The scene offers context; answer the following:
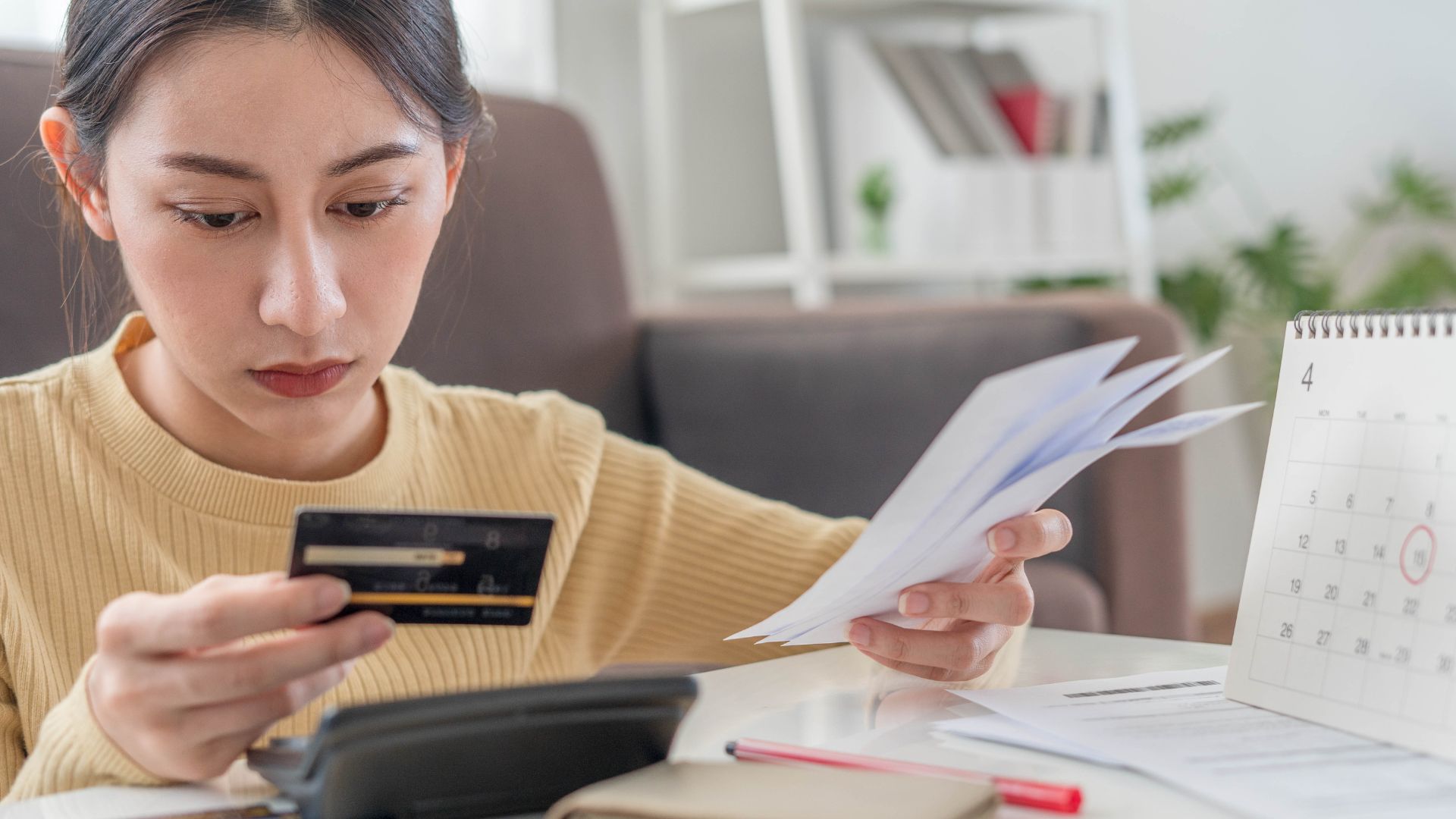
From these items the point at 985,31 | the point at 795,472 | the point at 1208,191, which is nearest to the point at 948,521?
the point at 795,472

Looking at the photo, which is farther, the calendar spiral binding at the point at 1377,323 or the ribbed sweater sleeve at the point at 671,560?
the ribbed sweater sleeve at the point at 671,560

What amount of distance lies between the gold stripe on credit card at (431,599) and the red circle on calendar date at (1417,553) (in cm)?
34

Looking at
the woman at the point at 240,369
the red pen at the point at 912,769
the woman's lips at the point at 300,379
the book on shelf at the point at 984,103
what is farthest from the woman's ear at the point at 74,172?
the book on shelf at the point at 984,103

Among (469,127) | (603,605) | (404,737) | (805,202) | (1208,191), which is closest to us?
(404,737)

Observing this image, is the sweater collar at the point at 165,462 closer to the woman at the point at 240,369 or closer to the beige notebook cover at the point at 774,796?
the woman at the point at 240,369

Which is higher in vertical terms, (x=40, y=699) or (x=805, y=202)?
(x=805, y=202)

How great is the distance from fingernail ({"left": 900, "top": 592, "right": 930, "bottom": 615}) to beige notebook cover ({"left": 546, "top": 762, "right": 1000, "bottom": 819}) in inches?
6.9

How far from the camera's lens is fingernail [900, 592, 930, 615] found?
63 centimetres

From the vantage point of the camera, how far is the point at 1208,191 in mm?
2932

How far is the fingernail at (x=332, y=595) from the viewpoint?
437 mm

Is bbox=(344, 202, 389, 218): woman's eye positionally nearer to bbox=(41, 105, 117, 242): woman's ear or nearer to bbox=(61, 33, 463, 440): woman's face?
bbox=(61, 33, 463, 440): woman's face

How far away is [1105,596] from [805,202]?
884 millimetres

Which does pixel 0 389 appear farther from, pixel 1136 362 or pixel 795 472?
pixel 1136 362

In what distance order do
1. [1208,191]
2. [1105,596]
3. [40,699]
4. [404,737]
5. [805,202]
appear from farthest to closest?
[1208,191]
[805,202]
[1105,596]
[40,699]
[404,737]
